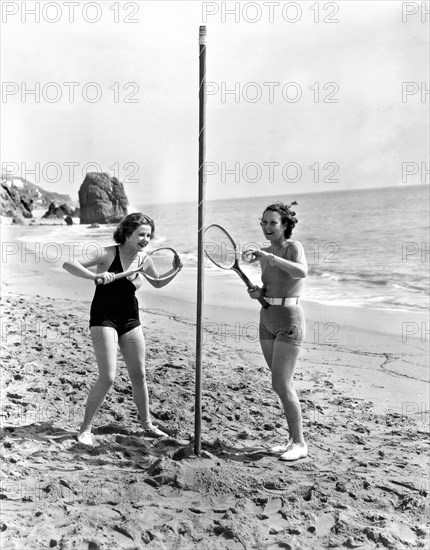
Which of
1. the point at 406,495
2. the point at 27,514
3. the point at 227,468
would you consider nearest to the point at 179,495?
the point at 227,468

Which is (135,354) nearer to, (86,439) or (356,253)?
(86,439)

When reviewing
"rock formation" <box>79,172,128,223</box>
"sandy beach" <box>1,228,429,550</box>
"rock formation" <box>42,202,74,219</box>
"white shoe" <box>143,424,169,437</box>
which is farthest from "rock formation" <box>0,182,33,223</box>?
"white shoe" <box>143,424,169,437</box>

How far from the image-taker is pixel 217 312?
35.0ft

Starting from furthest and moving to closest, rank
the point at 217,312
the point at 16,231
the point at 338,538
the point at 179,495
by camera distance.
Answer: the point at 16,231
the point at 217,312
the point at 179,495
the point at 338,538

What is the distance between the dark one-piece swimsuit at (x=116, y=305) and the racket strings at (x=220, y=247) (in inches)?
24.3

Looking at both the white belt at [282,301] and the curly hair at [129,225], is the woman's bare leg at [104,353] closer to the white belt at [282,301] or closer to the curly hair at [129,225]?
the curly hair at [129,225]

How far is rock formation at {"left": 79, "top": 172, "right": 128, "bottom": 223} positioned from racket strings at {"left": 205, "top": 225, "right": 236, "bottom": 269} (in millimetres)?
33109

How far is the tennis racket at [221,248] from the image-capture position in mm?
4705

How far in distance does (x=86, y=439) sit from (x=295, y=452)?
4.94 feet

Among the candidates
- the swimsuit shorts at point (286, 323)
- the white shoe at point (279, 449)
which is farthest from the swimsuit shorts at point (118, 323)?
the white shoe at point (279, 449)

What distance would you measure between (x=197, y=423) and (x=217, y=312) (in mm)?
6010

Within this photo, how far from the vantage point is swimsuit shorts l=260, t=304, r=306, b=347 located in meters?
4.50

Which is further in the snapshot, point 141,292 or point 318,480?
point 141,292

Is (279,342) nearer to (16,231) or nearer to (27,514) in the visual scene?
(27,514)
